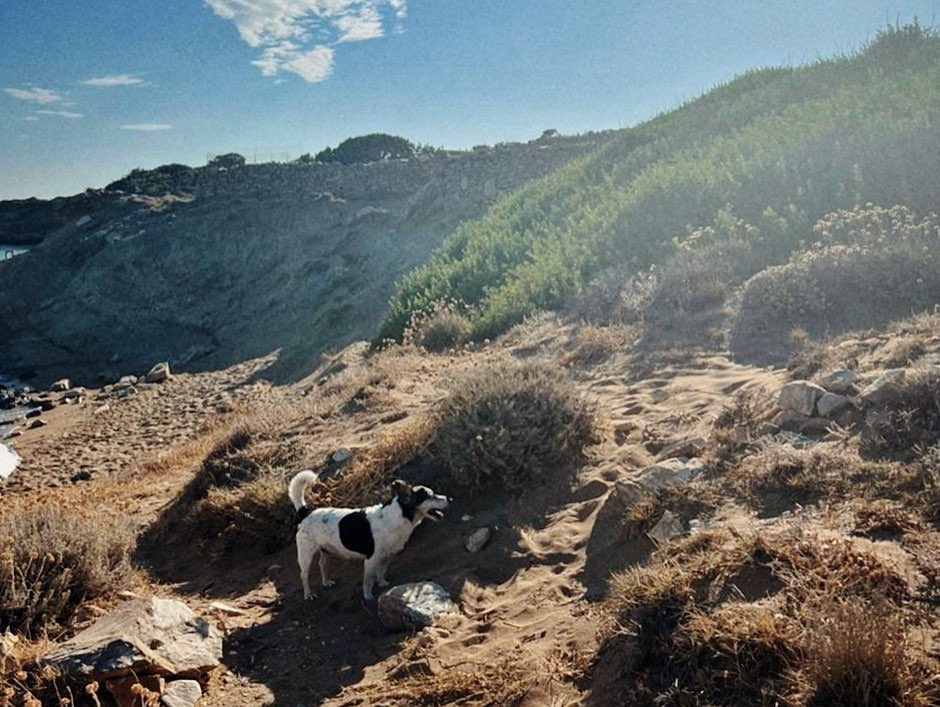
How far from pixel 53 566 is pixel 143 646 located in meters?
1.51

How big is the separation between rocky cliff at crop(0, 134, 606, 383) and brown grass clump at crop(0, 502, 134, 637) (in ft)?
38.5

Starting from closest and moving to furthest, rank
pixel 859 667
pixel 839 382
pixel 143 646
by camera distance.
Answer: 1. pixel 859 667
2. pixel 143 646
3. pixel 839 382

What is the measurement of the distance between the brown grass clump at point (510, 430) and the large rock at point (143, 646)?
2290 mm

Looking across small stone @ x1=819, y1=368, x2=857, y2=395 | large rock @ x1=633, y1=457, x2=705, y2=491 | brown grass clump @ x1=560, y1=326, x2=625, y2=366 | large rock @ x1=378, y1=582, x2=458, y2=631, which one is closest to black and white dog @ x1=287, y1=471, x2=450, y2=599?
large rock @ x1=378, y1=582, x2=458, y2=631

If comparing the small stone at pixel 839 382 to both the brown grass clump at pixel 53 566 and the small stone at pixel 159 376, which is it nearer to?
the brown grass clump at pixel 53 566

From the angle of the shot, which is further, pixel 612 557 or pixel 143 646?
pixel 612 557

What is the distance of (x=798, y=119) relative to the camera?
13.7 m

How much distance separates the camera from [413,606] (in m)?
4.37

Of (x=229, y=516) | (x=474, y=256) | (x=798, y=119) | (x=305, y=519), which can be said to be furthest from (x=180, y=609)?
(x=798, y=119)

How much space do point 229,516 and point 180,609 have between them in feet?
7.28

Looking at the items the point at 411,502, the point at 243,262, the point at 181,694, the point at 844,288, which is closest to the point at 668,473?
the point at 411,502

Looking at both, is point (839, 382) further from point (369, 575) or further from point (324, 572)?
point (324, 572)

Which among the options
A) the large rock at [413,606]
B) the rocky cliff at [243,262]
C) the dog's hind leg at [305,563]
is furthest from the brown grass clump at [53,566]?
the rocky cliff at [243,262]

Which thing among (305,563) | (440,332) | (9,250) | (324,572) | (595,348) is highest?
(9,250)
